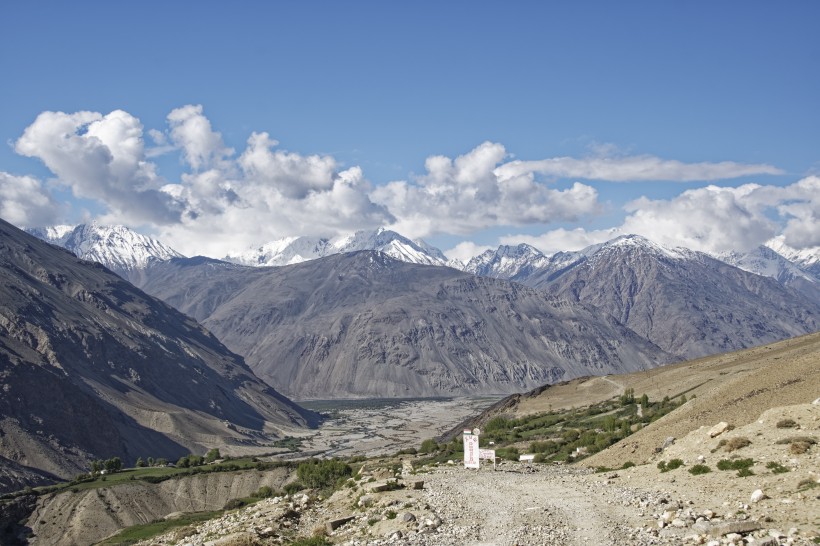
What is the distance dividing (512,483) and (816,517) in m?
15.4

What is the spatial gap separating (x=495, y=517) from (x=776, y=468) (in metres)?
10.2

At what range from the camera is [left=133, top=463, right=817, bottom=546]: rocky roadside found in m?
22.4

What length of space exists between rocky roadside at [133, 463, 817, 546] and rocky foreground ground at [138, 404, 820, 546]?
0.05m

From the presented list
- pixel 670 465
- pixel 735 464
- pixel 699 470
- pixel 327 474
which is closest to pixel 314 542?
pixel 699 470

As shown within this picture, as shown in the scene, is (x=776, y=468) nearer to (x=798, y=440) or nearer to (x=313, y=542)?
(x=798, y=440)

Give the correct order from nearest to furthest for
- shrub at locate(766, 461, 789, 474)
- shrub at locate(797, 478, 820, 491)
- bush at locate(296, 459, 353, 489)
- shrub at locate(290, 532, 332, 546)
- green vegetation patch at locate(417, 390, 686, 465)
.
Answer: shrub at locate(797, 478, 820, 491)
shrub at locate(290, 532, 332, 546)
shrub at locate(766, 461, 789, 474)
bush at locate(296, 459, 353, 489)
green vegetation patch at locate(417, 390, 686, 465)

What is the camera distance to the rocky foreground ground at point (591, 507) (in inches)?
894

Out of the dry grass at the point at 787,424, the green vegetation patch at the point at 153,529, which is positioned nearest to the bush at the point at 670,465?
the dry grass at the point at 787,424

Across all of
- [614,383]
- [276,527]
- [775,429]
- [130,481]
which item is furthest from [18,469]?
Answer: [775,429]

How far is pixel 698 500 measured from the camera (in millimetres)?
26031

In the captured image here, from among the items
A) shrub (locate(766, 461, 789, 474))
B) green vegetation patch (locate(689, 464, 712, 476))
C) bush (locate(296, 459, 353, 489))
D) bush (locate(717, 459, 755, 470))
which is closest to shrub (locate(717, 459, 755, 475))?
bush (locate(717, 459, 755, 470))

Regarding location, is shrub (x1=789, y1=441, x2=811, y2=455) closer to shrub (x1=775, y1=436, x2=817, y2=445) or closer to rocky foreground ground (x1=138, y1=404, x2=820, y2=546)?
rocky foreground ground (x1=138, y1=404, x2=820, y2=546)

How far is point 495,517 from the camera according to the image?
2689 cm

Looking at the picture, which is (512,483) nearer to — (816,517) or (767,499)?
(767,499)
